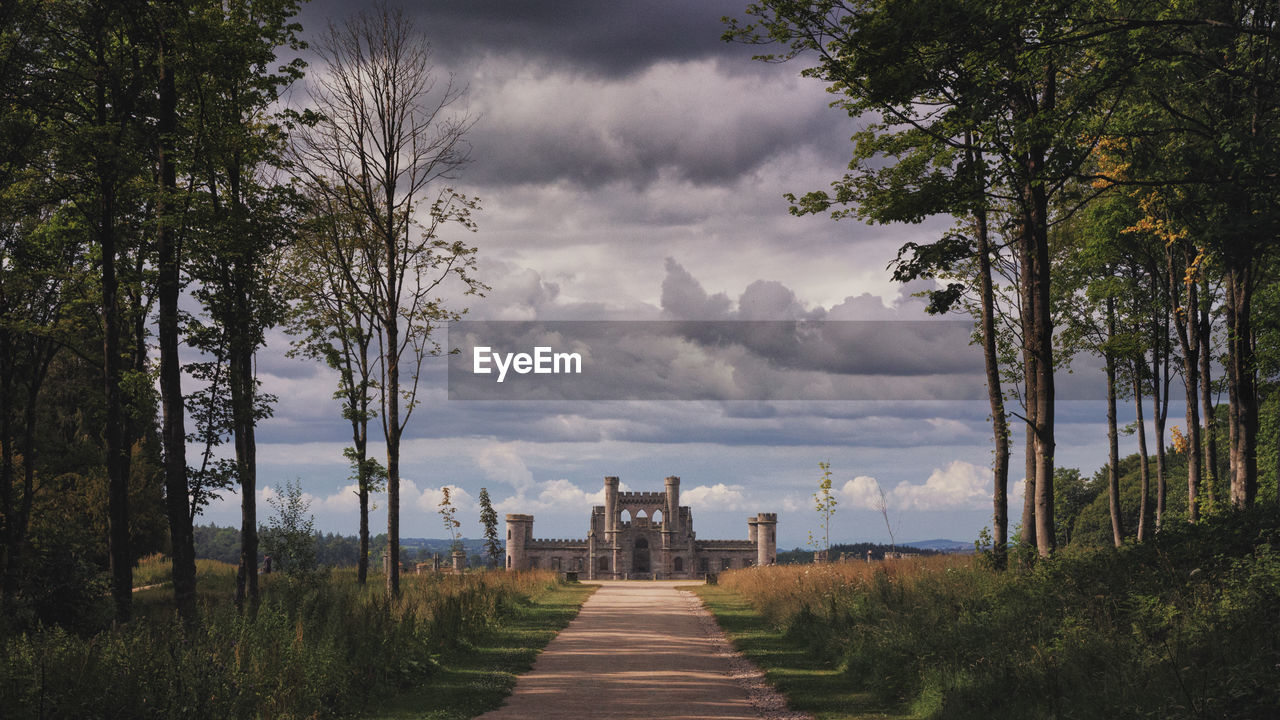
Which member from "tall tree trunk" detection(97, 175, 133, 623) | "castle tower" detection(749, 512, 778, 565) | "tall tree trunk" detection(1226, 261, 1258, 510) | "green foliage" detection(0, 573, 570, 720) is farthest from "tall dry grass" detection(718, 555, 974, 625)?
"castle tower" detection(749, 512, 778, 565)

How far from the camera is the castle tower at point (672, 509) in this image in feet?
323

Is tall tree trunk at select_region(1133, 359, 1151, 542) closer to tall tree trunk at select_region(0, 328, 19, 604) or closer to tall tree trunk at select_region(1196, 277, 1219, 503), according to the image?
tall tree trunk at select_region(1196, 277, 1219, 503)

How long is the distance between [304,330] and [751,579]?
17590 mm

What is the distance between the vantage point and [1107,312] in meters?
32.2

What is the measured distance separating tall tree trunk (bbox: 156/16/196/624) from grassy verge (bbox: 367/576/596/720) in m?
5.17

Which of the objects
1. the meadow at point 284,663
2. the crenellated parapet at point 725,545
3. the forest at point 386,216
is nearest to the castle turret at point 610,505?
the crenellated parapet at point 725,545

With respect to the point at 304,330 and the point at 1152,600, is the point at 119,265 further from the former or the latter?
the point at 1152,600

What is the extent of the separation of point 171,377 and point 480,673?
832 cm

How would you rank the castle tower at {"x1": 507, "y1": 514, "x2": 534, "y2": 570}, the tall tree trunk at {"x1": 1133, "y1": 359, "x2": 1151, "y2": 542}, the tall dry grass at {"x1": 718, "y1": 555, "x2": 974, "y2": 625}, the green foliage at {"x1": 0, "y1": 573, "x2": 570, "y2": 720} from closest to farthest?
the green foliage at {"x1": 0, "y1": 573, "x2": 570, "y2": 720}, the tall dry grass at {"x1": 718, "y1": 555, "x2": 974, "y2": 625}, the tall tree trunk at {"x1": 1133, "y1": 359, "x2": 1151, "y2": 542}, the castle tower at {"x1": 507, "y1": 514, "x2": 534, "y2": 570}

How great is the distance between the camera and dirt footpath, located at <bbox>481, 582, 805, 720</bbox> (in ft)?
36.6

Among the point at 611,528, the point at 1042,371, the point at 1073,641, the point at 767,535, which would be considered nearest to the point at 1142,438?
the point at 1042,371

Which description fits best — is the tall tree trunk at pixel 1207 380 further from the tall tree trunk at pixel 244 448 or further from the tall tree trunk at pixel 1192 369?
the tall tree trunk at pixel 244 448

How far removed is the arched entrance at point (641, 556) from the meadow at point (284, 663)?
3160 inches

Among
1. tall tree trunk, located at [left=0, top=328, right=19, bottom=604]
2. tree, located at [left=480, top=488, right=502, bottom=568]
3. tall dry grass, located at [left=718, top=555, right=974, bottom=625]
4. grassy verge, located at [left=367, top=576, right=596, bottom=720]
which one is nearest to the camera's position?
grassy verge, located at [left=367, top=576, right=596, bottom=720]
